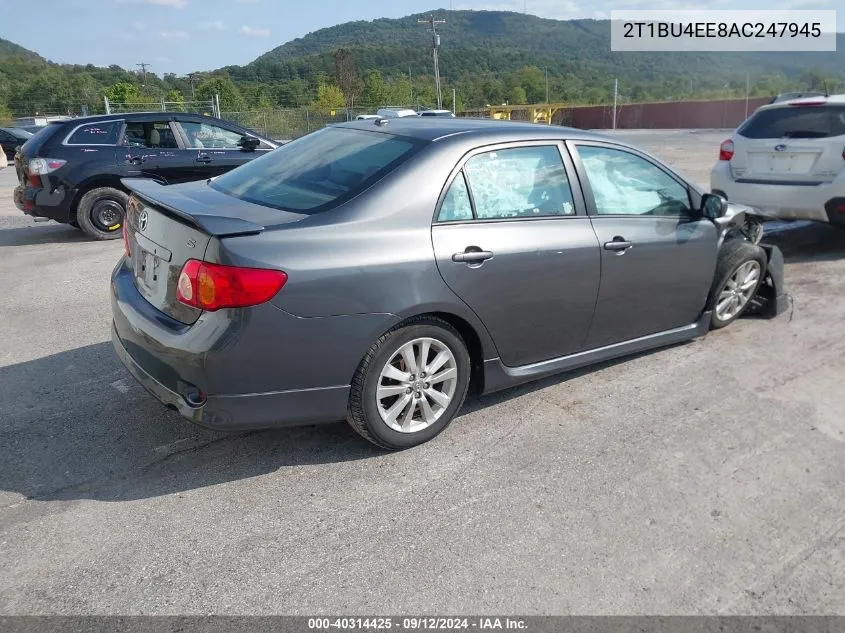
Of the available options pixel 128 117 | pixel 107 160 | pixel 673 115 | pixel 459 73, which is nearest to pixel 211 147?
pixel 128 117

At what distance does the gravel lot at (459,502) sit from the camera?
255cm

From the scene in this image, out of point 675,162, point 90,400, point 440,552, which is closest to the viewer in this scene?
point 440,552

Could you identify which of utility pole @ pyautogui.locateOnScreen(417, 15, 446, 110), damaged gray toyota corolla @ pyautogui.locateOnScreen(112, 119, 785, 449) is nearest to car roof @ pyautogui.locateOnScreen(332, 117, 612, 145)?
damaged gray toyota corolla @ pyautogui.locateOnScreen(112, 119, 785, 449)

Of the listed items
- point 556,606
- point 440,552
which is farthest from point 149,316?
point 556,606

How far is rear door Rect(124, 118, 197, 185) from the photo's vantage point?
9.02m

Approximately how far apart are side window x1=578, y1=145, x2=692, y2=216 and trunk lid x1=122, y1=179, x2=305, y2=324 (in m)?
1.82

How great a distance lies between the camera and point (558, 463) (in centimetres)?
343

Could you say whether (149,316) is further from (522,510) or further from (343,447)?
(522,510)

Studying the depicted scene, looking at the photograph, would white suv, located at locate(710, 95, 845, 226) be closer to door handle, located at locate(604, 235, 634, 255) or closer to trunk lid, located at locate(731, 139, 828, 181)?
trunk lid, located at locate(731, 139, 828, 181)

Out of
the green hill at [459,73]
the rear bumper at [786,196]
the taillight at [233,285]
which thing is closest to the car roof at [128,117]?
the rear bumper at [786,196]

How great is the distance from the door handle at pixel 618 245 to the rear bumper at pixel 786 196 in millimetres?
3565

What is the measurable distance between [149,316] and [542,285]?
6.45 ft

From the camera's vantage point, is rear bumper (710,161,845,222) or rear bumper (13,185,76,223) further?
rear bumper (13,185,76,223)

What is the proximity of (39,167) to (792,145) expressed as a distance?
28.0 ft
